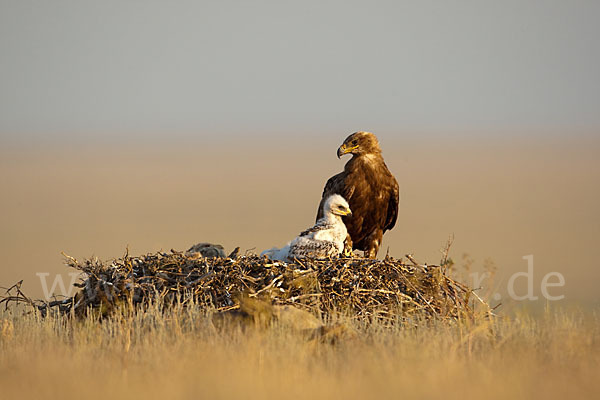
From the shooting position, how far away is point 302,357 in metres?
8.71

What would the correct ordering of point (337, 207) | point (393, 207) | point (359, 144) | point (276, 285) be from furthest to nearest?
1. point (393, 207)
2. point (359, 144)
3. point (337, 207)
4. point (276, 285)

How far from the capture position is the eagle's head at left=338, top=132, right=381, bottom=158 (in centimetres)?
1433

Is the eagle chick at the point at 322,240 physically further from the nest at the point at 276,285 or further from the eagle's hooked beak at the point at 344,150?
the eagle's hooked beak at the point at 344,150

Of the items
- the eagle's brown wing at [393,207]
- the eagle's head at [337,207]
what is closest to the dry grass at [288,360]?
the eagle's head at [337,207]

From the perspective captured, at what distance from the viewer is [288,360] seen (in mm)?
8602

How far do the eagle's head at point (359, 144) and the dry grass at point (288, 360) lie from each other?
4.26 m

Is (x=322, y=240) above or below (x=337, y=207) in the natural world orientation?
below

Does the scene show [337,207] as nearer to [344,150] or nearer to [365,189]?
[365,189]

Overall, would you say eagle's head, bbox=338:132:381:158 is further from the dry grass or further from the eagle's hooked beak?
the dry grass

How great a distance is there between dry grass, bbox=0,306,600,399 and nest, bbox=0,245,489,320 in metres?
0.37

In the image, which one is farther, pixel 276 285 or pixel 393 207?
pixel 393 207

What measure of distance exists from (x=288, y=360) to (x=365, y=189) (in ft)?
19.8

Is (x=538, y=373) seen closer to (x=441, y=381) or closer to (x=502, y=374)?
(x=502, y=374)

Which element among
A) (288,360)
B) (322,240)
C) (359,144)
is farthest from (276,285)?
(359,144)
